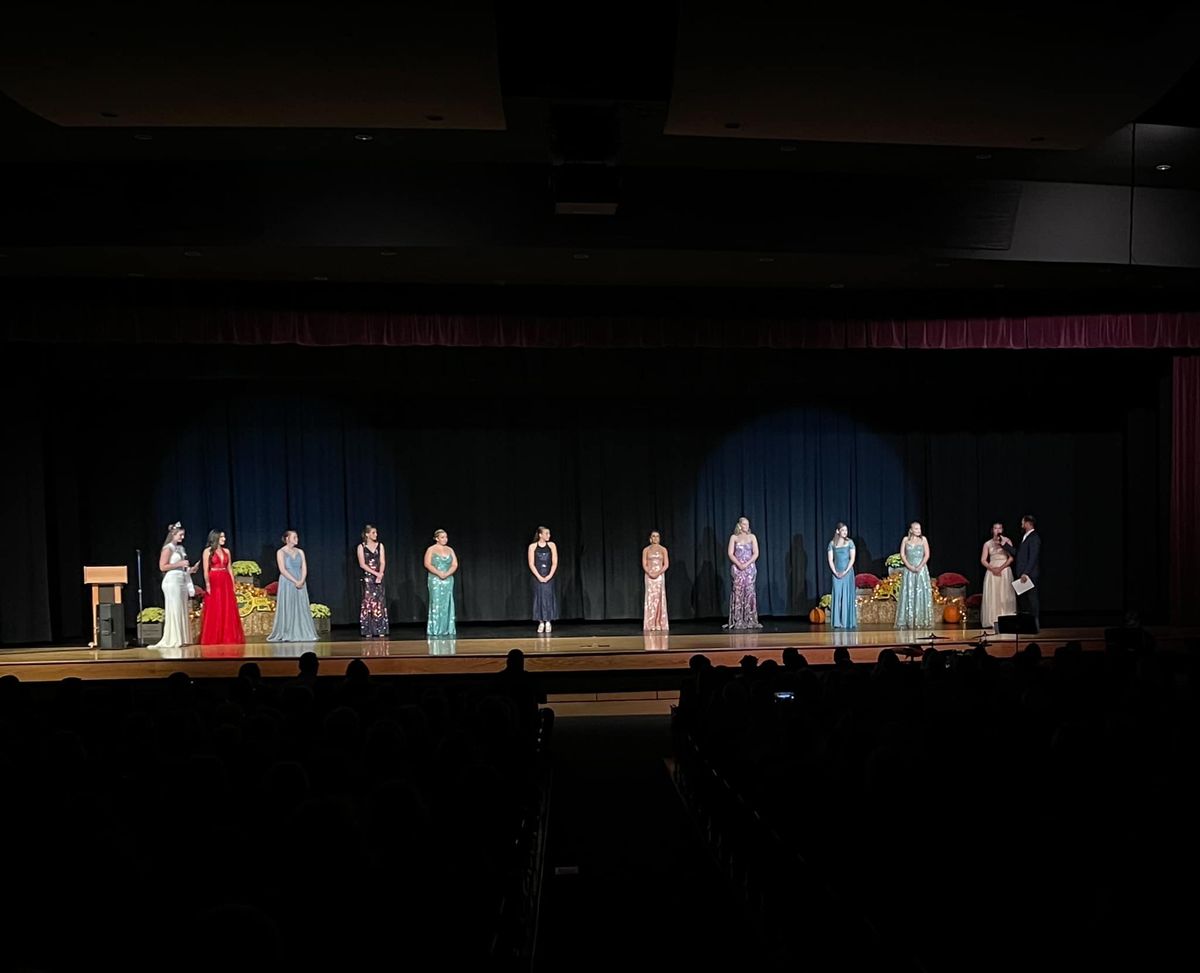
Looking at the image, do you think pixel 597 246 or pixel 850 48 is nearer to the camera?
pixel 850 48

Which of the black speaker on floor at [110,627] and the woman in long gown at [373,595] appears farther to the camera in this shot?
the woman in long gown at [373,595]

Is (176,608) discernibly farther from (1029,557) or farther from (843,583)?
(1029,557)

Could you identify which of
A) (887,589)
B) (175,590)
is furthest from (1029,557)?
(175,590)

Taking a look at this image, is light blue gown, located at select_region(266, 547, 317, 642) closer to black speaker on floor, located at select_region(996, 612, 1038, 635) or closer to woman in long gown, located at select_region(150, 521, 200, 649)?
woman in long gown, located at select_region(150, 521, 200, 649)

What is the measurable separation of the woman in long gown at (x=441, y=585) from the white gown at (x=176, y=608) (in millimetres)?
3136

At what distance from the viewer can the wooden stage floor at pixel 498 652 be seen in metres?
12.7

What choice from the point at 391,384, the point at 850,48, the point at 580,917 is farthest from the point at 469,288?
the point at 580,917

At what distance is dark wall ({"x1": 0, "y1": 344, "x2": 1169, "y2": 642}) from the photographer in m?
16.4

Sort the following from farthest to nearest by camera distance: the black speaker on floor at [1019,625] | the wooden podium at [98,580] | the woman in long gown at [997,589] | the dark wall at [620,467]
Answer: the dark wall at [620,467] → the woman in long gown at [997,589] → the wooden podium at [98,580] → the black speaker on floor at [1019,625]

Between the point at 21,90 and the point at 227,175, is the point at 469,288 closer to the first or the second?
the point at 227,175

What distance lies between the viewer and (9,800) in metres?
4.30

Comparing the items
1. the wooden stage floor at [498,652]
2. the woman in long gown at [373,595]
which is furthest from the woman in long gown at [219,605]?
the woman in long gown at [373,595]

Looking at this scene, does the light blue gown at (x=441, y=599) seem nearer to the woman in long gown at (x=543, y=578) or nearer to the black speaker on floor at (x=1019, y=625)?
the woman in long gown at (x=543, y=578)

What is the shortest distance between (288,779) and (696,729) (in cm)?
365
